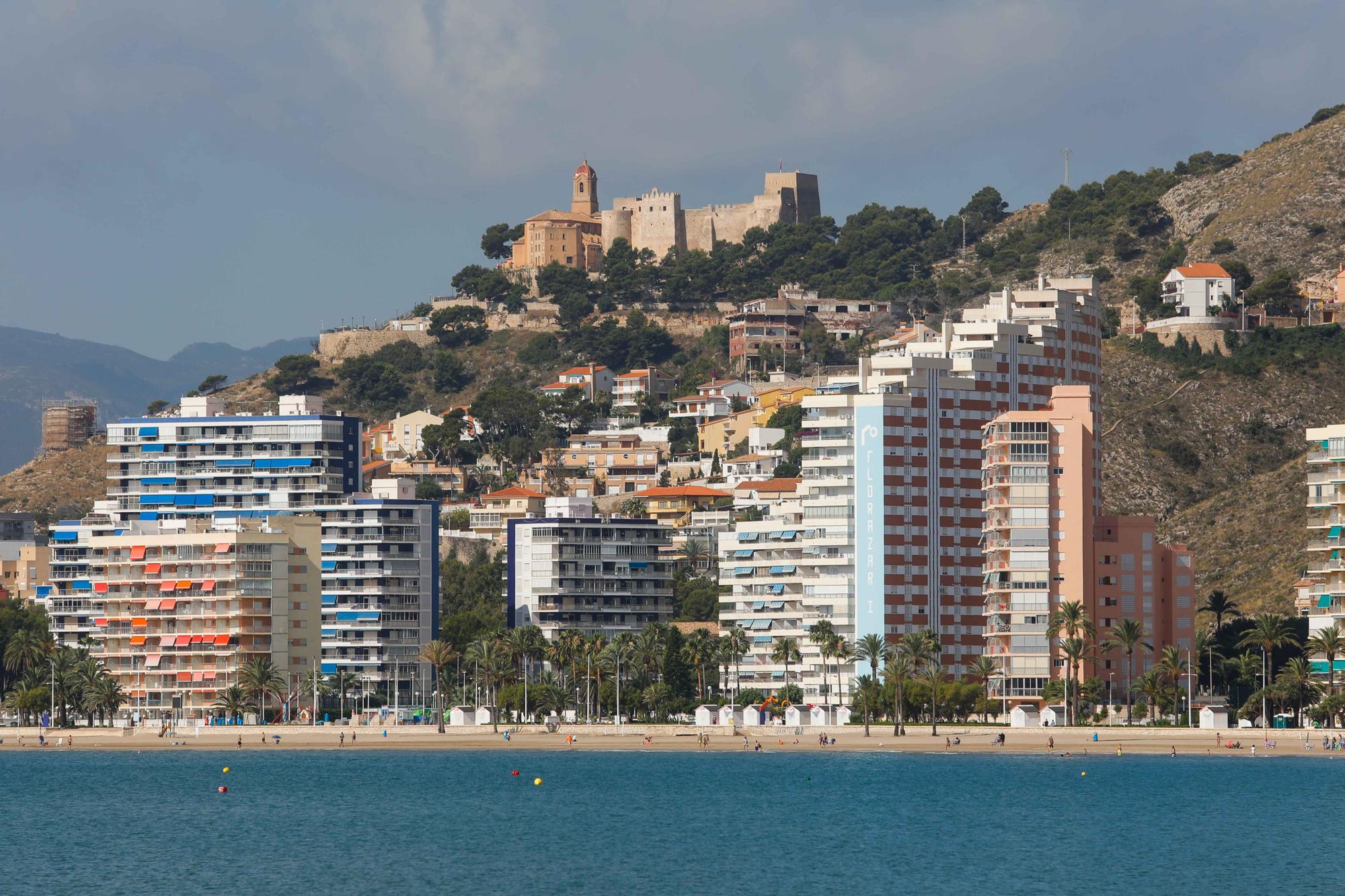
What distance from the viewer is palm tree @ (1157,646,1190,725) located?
149125 mm

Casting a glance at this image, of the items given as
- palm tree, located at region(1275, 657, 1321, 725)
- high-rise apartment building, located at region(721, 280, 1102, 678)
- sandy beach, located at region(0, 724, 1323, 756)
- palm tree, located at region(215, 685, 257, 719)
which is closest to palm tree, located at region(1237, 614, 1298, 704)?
palm tree, located at region(1275, 657, 1321, 725)

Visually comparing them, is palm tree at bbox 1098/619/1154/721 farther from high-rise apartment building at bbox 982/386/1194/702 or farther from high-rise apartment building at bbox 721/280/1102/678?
high-rise apartment building at bbox 721/280/1102/678

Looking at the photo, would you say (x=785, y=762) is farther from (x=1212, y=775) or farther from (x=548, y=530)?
(x=548, y=530)

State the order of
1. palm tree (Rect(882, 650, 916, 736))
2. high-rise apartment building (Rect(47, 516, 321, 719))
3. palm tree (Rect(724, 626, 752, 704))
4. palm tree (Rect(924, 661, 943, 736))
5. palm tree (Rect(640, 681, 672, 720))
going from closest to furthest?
palm tree (Rect(882, 650, 916, 736)), palm tree (Rect(924, 661, 943, 736)), palm tree (Rect(640, 681, 672, 720)), palm tree (Rect(724, 626, 752, 704)), high-rise apartment building (Rect(47, 516, 321, 719))

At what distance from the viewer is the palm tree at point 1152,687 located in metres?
150

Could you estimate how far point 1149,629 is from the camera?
6255 inches

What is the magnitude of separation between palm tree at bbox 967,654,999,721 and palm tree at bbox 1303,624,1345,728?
72.7 feet

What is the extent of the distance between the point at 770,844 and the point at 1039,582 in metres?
57.2

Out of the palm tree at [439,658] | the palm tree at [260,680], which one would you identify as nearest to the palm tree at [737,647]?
the palm tree at [439,658]

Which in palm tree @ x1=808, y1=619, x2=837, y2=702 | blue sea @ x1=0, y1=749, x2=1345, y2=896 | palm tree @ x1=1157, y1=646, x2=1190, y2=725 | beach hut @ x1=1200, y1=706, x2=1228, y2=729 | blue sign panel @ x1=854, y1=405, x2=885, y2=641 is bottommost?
blue sea @ x1=0, y1=749, x2=1345, y2=896

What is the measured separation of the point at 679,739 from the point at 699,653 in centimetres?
1401

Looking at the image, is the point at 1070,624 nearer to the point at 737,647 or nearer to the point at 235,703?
the point at 737,647

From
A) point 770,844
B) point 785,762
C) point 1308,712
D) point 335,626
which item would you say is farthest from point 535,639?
point 770,844

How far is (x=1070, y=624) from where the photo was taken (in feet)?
495
